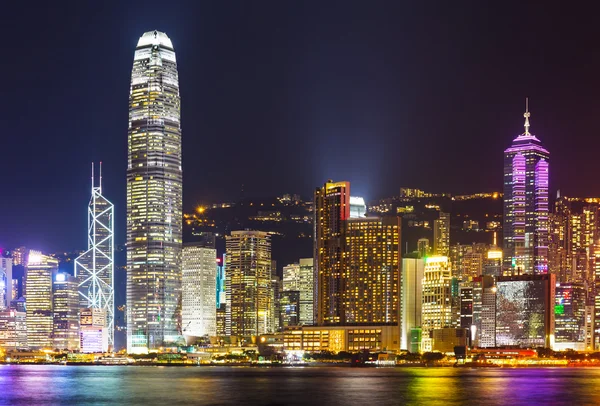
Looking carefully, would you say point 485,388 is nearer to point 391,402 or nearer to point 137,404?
point 391,402

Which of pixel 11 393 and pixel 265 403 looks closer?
pixel 265 403

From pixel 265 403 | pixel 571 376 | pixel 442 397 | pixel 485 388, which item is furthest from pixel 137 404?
pixel 571 376

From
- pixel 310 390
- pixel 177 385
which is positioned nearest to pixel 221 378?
pixel 177 385

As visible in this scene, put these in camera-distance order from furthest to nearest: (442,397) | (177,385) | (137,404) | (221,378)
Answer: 1. (221,378)
2. (177,385)
3. (442,397)
4. (137,404)

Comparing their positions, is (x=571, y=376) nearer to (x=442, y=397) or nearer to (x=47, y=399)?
(x=442, y=397)

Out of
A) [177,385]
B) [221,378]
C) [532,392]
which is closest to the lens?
[532,392]

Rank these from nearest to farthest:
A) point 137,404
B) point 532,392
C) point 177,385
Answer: point 137,404 < point 532,392 < point 177,385
